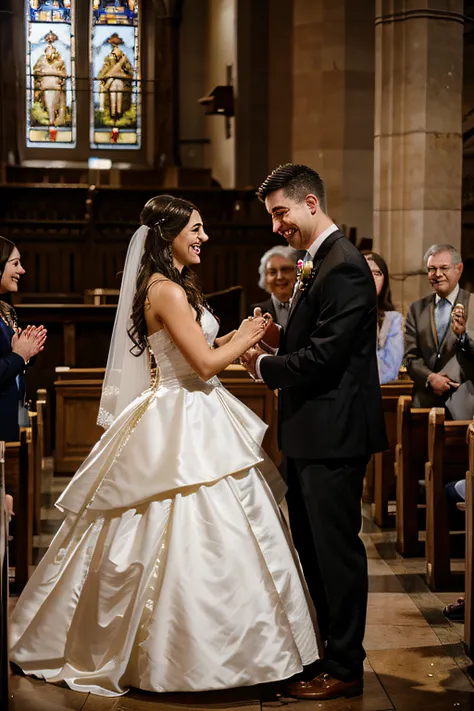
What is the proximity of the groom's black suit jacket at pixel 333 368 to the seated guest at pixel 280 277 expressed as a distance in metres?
2.60

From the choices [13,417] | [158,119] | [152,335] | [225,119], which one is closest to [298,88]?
[225,119]

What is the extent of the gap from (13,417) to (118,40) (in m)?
11.7

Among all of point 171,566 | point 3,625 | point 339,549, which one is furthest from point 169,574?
point 3,625

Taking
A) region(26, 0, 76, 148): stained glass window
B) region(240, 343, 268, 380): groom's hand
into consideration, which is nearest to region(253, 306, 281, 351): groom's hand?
region(240, 343, 268, 380): groom's hand

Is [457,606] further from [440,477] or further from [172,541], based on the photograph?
[172,541]

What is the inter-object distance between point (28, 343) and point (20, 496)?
0.79 metres

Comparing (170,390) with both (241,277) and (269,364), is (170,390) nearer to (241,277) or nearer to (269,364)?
(269,364)

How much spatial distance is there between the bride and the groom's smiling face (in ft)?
1.14

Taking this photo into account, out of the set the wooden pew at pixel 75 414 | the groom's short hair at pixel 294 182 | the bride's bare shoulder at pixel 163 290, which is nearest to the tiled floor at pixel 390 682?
the bride's bare shoulder at pixel 163 290

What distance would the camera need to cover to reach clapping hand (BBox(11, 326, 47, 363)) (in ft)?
16.2

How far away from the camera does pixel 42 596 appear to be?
362 centimetres

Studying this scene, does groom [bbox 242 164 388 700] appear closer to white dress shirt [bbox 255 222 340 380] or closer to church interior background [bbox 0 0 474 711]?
white dress shirt [bbox 255 222 340 380]

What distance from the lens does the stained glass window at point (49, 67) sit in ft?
50.1

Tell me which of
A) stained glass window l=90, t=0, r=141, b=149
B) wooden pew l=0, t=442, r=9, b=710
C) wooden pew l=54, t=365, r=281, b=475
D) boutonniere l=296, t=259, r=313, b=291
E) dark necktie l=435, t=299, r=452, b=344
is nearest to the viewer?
wooden pew l=0, t=442, r=9, b=710
